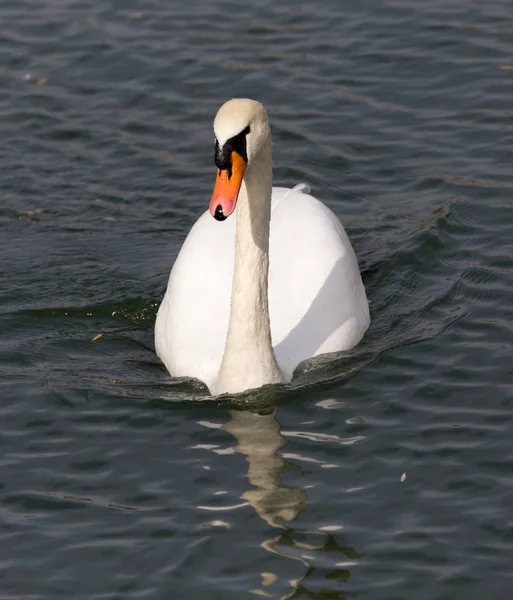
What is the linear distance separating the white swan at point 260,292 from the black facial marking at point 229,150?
4.9 inches

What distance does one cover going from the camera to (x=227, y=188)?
844 centimetres

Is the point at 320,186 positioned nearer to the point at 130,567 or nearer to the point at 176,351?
the point at 176,351

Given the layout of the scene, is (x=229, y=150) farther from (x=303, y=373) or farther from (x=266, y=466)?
(x=303, y=373)

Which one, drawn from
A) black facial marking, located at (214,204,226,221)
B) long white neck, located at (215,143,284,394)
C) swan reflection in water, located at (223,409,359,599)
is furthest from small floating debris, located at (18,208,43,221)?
black facial marking, located at (214,204,226,221)

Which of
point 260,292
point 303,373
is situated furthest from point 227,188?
point 303,373

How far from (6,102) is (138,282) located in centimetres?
410

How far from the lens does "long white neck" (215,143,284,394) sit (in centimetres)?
938

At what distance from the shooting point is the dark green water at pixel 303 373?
818cm

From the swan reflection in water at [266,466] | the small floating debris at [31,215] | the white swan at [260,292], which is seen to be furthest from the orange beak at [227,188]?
the small floating debris at [31,215]

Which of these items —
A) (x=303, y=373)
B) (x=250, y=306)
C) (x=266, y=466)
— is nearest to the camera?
(x=266, y=466)

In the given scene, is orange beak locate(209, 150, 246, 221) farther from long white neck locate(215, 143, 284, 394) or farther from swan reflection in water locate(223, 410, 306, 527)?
swan reflection in water locate(223, 410, 306, 527)

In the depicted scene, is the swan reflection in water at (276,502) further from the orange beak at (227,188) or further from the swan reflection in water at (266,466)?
the orange beak at (227,188)

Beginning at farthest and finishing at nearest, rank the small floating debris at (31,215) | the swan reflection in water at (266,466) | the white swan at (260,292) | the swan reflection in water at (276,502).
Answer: the small floating debris at (31,215) < the white swan at (260,292) < the swan reflection in water at (266,466) < the swan reflection in water at (276,502)

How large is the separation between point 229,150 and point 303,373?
2.19 metres
